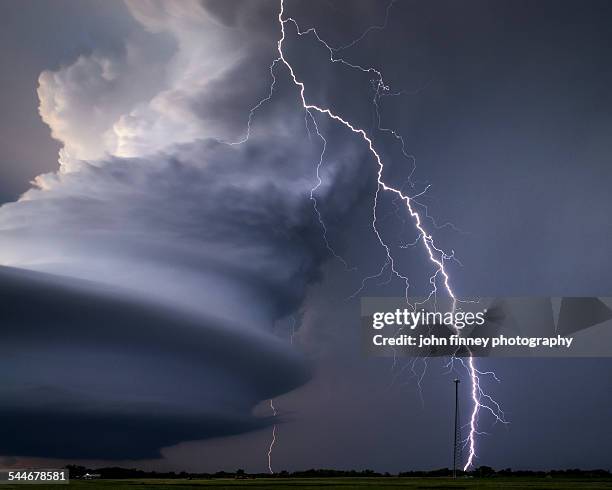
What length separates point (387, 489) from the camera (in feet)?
103

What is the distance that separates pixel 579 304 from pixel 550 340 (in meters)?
3.28

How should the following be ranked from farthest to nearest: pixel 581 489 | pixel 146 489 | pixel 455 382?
pixel 455 382
pixel 146 489
pixel 581 489

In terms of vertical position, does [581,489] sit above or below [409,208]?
below

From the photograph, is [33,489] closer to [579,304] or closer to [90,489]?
[90,489]

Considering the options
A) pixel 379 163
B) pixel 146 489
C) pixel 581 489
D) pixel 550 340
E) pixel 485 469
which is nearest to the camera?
pixel 581 489

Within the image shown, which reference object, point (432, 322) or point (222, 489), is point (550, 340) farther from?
point (222, 489)

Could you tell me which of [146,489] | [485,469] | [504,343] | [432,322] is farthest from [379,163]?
[485,469]

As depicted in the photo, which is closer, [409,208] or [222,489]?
[222,489]

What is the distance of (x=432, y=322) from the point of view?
4028 centimetres

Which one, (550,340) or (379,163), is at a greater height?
(379,163)

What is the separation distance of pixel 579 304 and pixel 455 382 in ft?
71.4

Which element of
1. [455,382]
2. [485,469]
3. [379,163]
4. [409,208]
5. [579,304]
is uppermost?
[379,163]

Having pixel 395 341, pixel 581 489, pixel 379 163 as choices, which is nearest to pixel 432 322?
pixel 395 341

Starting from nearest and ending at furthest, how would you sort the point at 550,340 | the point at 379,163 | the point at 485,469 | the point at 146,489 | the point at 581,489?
the point at 581,489 → the point at 146,489 → the point at 550,340 → the point at 379,163 → the point at 485,469
